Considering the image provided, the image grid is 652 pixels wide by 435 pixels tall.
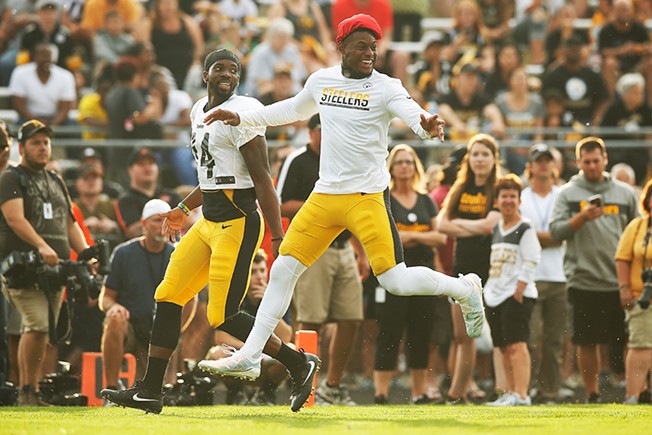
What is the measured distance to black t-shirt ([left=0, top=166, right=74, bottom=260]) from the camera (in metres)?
11.4

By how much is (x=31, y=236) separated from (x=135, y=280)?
1.23 m

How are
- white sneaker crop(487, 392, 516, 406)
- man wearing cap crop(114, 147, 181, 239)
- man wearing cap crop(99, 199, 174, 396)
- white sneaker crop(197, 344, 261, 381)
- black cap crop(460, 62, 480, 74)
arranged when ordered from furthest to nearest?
1. black cap crop(460, 62, 480, 74)
2. man wearing cap crop(114, 147, 181, 239)
3. man wearing cap crop(99, 199, 174, 396)
4. white sneaker crop(487, 392, 516, 406)
5. white sneaker crop(197, 344, 261, 381)

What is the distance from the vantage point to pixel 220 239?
9.18m

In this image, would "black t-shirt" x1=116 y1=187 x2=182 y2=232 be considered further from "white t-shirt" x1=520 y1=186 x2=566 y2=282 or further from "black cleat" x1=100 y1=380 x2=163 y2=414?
"black cleat" x1=100 y1=380 x2=163 y2=414

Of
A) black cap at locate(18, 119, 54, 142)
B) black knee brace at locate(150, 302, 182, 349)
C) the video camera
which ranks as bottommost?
black knee brace at locate(150, 302, 182, 349)

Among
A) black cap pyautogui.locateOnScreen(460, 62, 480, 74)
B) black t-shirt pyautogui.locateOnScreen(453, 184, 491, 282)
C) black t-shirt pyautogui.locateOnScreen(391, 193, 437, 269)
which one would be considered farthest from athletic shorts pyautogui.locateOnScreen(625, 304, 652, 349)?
black cap pyautogui.locateOnScreen(460, 62, 480, 74)

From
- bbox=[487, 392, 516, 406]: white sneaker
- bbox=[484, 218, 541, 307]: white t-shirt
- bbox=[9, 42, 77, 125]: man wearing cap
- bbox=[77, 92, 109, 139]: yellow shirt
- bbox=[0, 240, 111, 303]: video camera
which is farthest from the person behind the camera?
bbox=[9, 42, 77, 125]: man wearing cap

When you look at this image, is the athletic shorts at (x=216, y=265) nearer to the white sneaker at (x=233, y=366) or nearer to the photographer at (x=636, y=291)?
the white sneaker at (x=233, y=366)

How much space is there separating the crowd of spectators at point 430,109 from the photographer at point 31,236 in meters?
0.39

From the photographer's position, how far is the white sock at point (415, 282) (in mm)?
8930

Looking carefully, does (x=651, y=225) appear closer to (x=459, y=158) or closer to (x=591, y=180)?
(x=591, y=180)

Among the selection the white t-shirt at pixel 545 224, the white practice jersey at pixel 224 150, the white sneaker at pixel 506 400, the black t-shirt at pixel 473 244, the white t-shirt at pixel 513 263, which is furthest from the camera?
the white t-shirt at pixel 545 224

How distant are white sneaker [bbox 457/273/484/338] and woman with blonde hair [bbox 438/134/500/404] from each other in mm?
3115

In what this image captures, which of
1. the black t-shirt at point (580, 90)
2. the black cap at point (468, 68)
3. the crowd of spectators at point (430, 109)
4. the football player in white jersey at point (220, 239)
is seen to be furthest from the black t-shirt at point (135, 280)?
the black t-shirt at point (580, 90)
